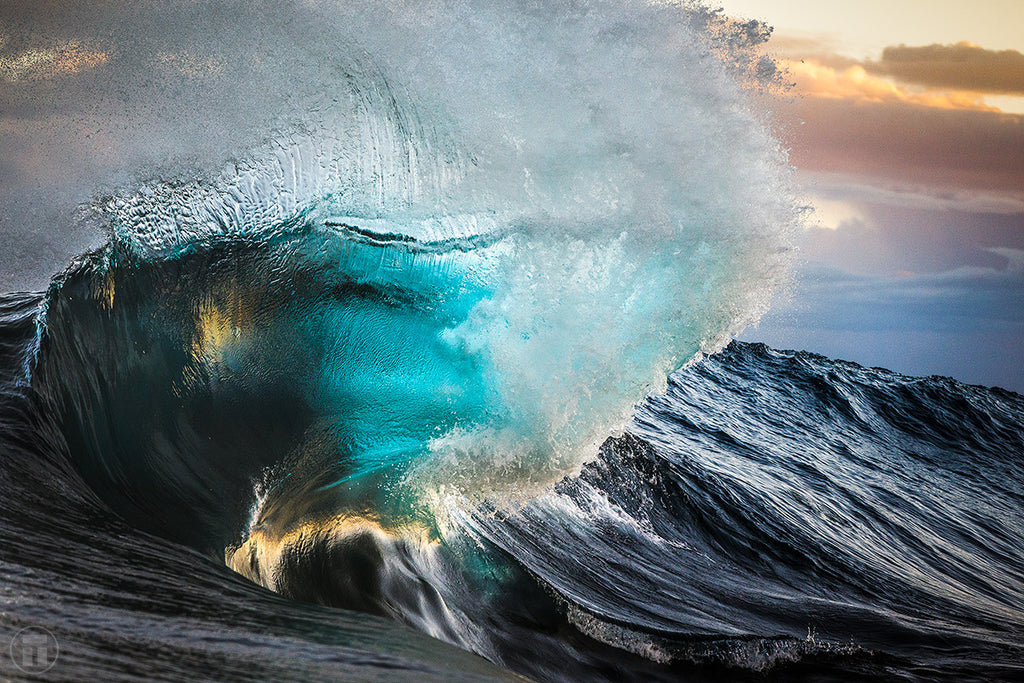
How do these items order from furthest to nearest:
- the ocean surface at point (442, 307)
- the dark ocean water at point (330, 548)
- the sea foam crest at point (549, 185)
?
1. the sea foam crest at point (549, 185)
2. the ocean surface at point (442, 307)
3. the dark ocean water at point (330, 548)

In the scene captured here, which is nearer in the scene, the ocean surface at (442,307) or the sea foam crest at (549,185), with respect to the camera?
the ocean surface at (442,307)

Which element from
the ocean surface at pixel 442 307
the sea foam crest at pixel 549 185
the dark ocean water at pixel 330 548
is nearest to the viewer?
the dark ocean water at pixel 330 548

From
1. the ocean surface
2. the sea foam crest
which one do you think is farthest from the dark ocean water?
the sea foam crest

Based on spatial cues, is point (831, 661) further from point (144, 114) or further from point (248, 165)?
point (144, 114)

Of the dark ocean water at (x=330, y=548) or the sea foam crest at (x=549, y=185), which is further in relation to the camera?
the sea foam crest at (x=549, y=185)

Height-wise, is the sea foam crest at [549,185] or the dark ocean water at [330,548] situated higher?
the sea foam crest at [549,185]

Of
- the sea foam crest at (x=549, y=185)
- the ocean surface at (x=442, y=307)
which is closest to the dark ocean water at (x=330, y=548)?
the ocean surface at (x=442, y=307)

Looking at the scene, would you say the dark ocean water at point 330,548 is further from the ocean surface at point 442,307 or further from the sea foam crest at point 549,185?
the sea foam crest at point 549,185

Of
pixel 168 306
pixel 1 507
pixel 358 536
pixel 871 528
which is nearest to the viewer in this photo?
pixel 1 507

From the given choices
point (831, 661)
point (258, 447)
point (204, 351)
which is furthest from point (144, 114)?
point (831, 661)
